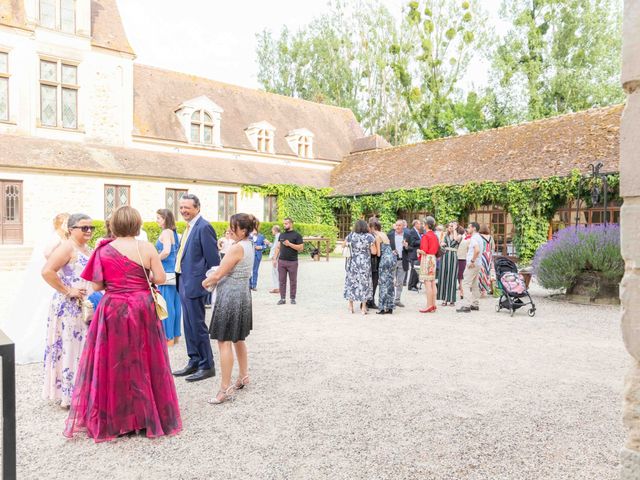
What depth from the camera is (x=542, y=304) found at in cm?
1048

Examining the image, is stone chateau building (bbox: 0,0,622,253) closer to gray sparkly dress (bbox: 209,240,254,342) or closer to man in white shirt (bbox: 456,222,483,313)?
man in white shirt (bbox: 456,222,483,313)

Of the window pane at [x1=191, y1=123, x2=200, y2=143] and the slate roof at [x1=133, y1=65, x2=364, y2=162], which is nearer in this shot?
the slate roof at [x1=133, y1=65, x2=364, y2=162]

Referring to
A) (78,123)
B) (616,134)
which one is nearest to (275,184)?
(78,123)

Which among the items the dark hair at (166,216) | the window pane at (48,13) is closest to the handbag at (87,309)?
the dark hair at (166,216)

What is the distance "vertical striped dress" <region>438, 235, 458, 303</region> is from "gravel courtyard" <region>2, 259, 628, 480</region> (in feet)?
9.47

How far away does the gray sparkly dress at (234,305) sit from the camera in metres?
4.52

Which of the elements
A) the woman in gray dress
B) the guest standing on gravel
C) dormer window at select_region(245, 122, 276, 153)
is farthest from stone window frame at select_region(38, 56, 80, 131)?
the woman in gray dress

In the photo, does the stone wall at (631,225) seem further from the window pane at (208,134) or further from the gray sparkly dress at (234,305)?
the window pane at (208,134)

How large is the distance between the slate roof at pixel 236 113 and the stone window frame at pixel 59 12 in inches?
146

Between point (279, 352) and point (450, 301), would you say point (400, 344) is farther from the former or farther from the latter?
point (450, 301)

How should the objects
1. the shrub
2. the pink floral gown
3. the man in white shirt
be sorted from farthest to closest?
the shrub < the man in white shirt < the pink floral gown

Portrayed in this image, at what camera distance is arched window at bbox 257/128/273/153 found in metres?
26.2

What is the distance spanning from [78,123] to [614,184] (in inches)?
786

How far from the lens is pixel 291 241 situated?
9.90 meters
